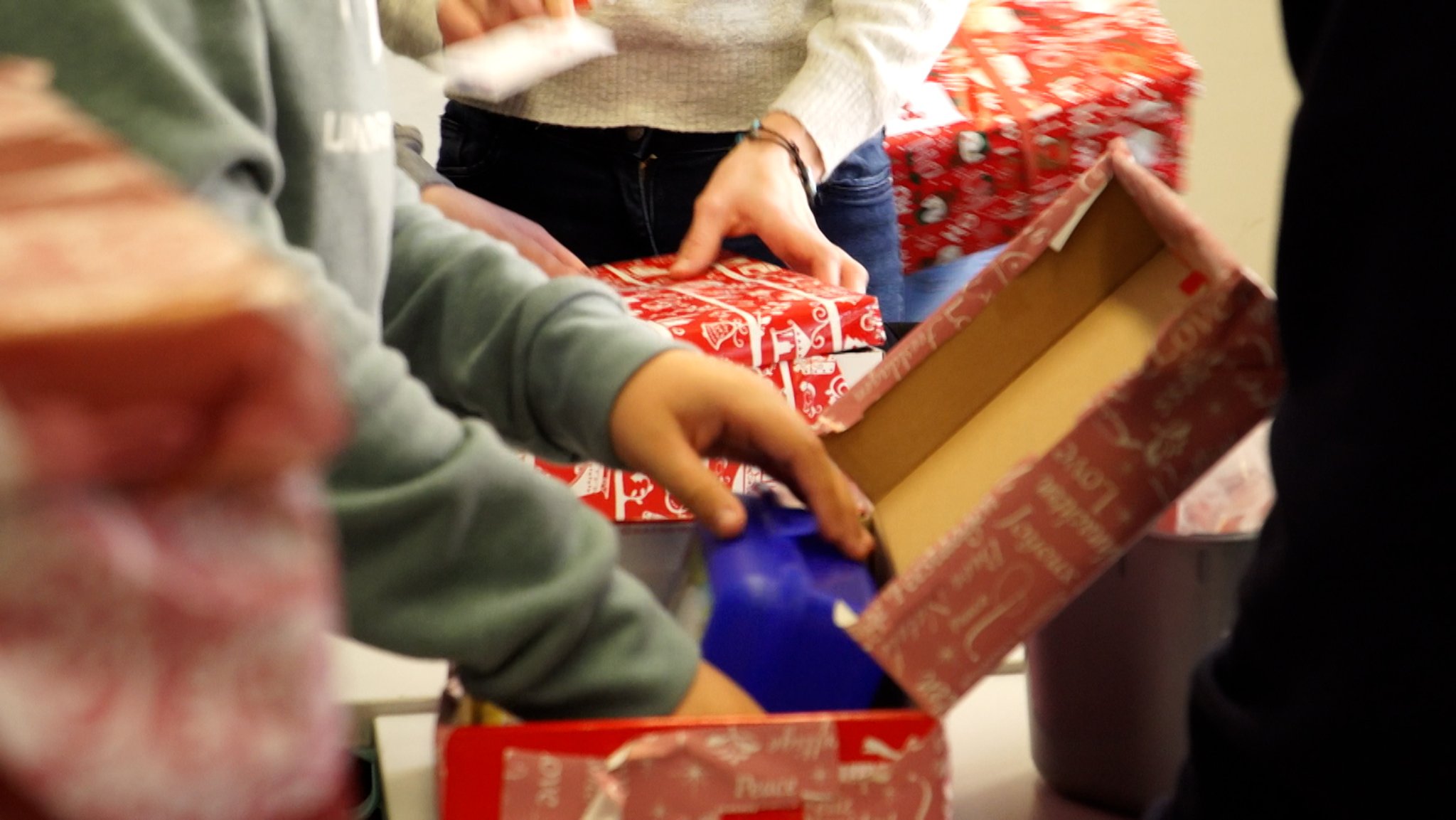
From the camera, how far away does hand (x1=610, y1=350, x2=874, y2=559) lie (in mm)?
657

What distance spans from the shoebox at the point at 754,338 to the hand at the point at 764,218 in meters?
0.03

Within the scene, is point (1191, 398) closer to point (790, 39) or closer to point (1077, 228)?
point (1077, 228)

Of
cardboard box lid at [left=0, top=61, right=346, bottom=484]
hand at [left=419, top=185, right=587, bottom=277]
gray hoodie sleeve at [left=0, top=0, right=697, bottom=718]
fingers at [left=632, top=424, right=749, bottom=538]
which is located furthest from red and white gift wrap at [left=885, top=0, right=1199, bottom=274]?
cardboard box lid at [left=0, top=61, right=346, bottom=484]

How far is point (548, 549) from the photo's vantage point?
495 millimetres

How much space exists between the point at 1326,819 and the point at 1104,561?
18cm

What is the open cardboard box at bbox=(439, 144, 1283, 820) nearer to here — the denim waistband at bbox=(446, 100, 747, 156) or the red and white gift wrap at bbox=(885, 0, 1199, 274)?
the denim waistband at bbox=(446, 100, 747, 156)

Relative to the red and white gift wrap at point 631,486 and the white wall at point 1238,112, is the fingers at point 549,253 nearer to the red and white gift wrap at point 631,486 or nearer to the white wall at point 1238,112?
the red and white gift wrap at point 631,486

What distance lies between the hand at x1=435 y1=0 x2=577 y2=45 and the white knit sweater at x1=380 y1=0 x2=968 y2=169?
0.08m

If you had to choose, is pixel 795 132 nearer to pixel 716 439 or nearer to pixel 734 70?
pixel 734 70

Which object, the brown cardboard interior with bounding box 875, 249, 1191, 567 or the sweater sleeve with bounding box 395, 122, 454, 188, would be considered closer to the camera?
the brown cardboard interior with bounding box 875, 249, 1191, 567

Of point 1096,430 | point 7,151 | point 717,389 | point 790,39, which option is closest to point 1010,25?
point 790,39

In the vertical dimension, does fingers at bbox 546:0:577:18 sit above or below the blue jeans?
above

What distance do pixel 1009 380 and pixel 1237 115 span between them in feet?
6.55

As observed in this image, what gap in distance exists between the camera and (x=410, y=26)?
1.06m
